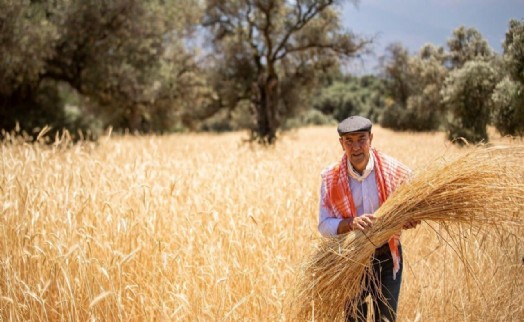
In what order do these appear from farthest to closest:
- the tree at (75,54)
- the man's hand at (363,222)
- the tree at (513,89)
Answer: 1. the tree at (75,54)
2. the tree at (513,89)
3. the man's hand at (363,222)

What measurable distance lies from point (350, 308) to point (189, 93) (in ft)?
67.4

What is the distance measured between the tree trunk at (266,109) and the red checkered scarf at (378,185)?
13451 millimetres

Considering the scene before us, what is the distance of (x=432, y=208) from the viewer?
7.63ft

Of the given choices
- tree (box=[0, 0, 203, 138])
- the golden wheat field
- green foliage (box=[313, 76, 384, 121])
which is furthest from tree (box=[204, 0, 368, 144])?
green foliage (box=[313, 76, 384, 121])

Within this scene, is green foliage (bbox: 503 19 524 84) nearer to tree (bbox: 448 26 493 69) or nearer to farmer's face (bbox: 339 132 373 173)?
farmer's face (bbox: 339 132 373 173)

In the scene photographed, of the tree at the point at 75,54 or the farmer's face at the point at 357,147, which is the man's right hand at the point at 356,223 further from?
the tree at the point at 75,54

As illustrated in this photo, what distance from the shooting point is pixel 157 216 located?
12.6 feet

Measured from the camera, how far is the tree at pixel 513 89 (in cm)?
561

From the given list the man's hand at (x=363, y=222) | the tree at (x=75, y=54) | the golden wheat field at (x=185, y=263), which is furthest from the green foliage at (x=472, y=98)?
the tree at (x=75, y=54)

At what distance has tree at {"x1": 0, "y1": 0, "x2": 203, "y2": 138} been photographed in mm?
10828

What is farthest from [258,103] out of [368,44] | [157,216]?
[157,216]

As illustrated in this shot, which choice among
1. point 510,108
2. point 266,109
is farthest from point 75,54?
point 510,108

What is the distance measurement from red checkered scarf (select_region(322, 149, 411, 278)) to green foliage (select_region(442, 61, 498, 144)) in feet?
34.1

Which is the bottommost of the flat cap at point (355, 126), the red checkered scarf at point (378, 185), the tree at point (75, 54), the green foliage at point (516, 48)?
the red checkered scarf at point (378, 185)
